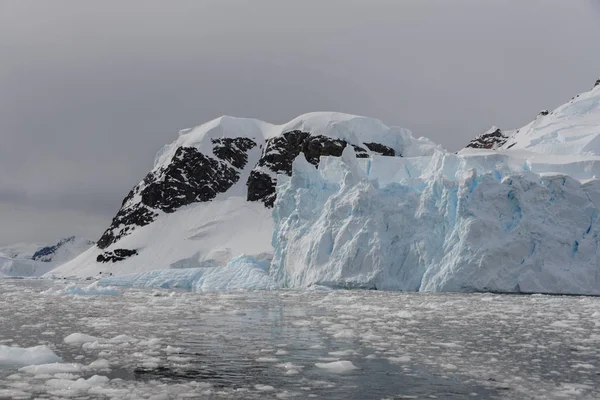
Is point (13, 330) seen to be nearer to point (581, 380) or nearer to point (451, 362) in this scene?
point (451, 362)

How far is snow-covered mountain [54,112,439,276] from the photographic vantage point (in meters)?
81.6

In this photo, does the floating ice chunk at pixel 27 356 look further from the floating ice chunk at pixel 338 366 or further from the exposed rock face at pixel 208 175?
the exposed rock face at pixel 208 175

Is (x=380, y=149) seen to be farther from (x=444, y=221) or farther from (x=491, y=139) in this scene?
(x=444, y=221)

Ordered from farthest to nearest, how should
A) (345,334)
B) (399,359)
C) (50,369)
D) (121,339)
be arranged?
(345,334) < (121,339) < (399,359) < (50,369)

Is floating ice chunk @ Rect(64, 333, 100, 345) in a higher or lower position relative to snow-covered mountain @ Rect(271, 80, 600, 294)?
lower

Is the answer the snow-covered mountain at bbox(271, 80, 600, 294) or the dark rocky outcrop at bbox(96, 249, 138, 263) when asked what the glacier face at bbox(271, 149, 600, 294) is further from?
the dark rocky outcrop at bbox(96, 249, 138, 263)

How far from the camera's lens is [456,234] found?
1458 inches

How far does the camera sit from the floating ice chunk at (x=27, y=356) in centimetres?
1007

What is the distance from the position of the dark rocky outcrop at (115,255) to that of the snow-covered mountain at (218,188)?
18 cm

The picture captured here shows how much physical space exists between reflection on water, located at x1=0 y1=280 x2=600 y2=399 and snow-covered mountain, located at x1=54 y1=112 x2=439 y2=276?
5475cm

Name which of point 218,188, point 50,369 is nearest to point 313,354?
point 50,369

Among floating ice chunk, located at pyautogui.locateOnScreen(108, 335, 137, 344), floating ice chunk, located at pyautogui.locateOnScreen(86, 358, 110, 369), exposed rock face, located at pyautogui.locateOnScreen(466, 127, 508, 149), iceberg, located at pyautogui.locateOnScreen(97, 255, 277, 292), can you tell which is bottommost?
floating ice chunk, located at pyautogui.locateOnScreen(86, 358, 110, 369)

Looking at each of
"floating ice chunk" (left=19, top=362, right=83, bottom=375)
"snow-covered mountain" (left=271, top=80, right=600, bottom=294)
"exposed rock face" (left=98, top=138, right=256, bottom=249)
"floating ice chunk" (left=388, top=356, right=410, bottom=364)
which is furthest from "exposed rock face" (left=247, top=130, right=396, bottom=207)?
"floating ice chunk" (left=19, top=362, right=83, bottom=375)

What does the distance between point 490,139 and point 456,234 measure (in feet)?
205
